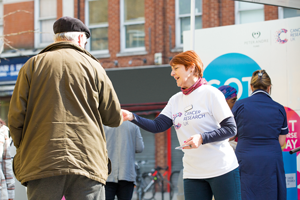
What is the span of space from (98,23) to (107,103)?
40.9 feet

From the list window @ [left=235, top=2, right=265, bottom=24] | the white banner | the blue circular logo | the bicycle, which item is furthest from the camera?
window @ [left=235, top=2, right=265, bottom=24]

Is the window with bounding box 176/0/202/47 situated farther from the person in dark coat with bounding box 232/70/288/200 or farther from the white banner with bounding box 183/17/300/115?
the person in dark coat with bounding box 232/70/288/200

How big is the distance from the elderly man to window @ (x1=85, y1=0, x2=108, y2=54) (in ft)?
39.7

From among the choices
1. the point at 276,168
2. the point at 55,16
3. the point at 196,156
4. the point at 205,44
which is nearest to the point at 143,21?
the point at 55,16

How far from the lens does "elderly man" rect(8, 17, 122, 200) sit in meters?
2.24

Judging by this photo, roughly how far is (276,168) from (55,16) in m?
12.7

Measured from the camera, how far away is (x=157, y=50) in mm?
13445

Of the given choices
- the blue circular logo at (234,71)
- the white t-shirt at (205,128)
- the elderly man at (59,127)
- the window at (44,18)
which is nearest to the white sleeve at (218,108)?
the white t-shirt at (205,128)

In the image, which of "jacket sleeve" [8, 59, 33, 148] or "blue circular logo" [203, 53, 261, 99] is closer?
"jacket sleeve" [8, 59, 33, 148]

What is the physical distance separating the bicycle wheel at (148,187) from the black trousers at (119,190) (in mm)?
6010

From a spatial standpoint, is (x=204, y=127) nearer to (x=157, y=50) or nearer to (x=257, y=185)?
(x=257, y=185)

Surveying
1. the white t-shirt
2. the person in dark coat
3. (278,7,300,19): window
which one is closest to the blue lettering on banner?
(278,7,300,19): window

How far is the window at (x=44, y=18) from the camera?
49.6 feet

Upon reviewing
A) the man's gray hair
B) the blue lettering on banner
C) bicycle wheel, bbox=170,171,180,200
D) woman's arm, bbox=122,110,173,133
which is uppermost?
the blue lettering on banner
